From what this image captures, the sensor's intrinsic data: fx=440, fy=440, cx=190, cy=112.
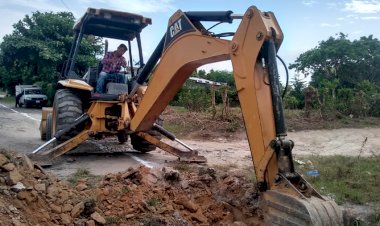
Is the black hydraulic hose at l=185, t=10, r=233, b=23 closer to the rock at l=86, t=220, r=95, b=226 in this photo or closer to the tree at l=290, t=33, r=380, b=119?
the rock at l=86, t=220, r=95, b=226

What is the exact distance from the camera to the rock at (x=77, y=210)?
426 centimetres

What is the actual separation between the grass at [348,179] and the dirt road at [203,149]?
0.84 metres

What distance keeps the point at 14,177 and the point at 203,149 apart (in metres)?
6.29

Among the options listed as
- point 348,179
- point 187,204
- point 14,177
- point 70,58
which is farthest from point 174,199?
point 70,58

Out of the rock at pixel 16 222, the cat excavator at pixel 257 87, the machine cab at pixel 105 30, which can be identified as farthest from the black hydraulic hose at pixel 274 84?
the machine cab at pixel 105 30

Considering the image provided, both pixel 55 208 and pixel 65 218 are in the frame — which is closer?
pixel 65 218

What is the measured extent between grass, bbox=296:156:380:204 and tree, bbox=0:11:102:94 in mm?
21470

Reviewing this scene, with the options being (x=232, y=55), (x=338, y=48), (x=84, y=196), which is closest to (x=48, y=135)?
(x=84, y=196)

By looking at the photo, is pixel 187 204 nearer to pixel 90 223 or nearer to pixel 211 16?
pixel 90 223

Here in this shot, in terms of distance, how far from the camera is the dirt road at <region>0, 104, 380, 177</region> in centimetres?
789

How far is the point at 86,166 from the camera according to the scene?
7.57 m

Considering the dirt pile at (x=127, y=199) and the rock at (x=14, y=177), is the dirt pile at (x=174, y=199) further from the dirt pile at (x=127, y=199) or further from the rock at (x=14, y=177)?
the rock at (x=14, y=177)

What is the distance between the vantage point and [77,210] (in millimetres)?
4289

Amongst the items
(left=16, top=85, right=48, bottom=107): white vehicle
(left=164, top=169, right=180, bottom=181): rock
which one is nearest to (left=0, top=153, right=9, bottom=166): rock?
(left=164, top=169, right=180, bottom=181): rock
